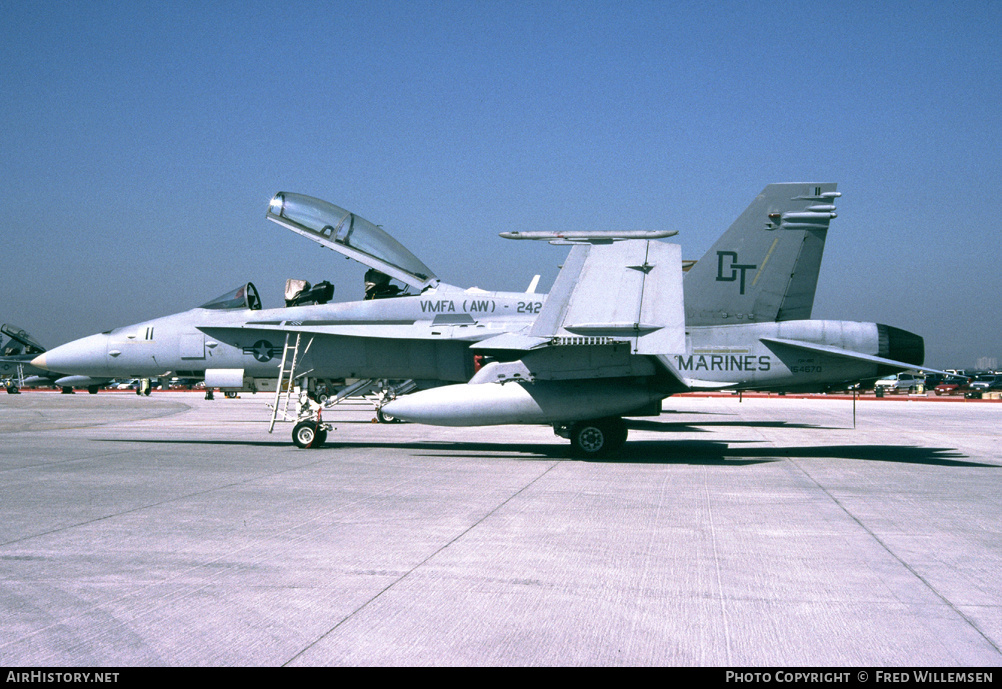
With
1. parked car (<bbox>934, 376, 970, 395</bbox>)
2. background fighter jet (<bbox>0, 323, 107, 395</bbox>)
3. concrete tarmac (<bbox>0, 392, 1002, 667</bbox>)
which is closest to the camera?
concrete tarmac (<bbox>0, 392, 1002, 667</bbox>)

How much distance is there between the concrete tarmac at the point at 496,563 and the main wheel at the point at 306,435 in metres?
2.11

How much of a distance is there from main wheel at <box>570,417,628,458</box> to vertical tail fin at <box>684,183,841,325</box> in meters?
2.23

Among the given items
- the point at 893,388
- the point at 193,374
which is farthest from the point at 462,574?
the point at 893,388

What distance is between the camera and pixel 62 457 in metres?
11.4

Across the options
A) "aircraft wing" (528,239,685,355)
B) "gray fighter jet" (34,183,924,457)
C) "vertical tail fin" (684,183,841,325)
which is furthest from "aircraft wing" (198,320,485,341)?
"vertical tail fin" (684,183,841,325)

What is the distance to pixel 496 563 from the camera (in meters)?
5.29

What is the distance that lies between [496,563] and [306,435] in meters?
8.74

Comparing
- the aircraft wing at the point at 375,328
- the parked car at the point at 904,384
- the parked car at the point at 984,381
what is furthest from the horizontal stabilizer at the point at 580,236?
the parked car at the point at 984,381

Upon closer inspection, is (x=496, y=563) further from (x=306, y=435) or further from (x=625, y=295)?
(x=306, y=435)

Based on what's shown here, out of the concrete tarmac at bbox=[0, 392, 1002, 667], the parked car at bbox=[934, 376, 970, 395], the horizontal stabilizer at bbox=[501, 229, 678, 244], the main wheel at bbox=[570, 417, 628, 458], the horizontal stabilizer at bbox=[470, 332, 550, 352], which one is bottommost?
the concrete tarmac at bbox=[0, 392, 1002, 667]

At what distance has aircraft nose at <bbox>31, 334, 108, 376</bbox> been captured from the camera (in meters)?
14.0

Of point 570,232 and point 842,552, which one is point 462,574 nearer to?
point 842,552

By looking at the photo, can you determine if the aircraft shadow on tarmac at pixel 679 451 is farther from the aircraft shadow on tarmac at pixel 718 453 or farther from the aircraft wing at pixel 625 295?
the aircraft wing at pixel 625 295

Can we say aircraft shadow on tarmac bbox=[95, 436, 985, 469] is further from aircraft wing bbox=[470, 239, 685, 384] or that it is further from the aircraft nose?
aircraft wing bbox=[470, 239, 685, 384]
